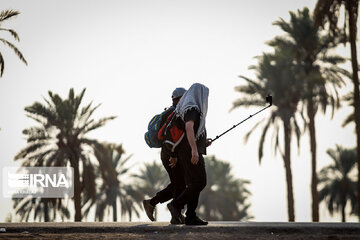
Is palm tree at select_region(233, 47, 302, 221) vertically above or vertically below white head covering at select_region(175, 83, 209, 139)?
above

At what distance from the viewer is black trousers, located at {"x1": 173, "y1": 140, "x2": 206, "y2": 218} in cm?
755

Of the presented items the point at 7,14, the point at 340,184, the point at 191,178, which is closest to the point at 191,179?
the point at 191,178

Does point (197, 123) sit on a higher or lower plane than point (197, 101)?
lower

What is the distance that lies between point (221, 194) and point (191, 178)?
4580 centimetres

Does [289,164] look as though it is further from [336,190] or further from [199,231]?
[199,231]

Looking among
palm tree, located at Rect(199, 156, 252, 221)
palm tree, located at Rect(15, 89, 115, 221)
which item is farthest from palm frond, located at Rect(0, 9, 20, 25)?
palm tree, located at Rect(199, 156, 252, 221)

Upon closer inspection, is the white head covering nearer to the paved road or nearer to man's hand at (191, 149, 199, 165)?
man's hand at (191, 149, 199, 165)

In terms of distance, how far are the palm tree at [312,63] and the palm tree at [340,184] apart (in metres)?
17.4

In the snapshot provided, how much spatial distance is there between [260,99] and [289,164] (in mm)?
3745

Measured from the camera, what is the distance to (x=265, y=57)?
112ft

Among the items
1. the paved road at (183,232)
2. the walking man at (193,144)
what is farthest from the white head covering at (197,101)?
the paved road at (183,232)

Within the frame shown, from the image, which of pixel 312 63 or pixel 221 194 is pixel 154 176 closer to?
pixel 221 194

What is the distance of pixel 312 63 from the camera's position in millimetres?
34062

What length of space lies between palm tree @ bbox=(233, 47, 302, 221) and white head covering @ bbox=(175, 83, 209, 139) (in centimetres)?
2600
